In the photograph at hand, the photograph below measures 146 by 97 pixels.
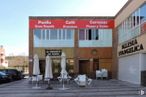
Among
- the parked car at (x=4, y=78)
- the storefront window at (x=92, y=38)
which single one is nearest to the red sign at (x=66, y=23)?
the storefront window at (x=92, y=38)

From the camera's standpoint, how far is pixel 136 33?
3275 cm

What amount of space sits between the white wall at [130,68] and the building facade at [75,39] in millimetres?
9854

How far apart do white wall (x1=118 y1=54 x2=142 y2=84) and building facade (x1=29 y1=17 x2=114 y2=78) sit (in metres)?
9.85

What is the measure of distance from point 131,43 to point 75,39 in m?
16.9

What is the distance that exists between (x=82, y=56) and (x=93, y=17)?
537 centimetres

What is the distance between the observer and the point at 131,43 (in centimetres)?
3491

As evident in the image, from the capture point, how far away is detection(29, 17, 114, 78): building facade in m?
50.8

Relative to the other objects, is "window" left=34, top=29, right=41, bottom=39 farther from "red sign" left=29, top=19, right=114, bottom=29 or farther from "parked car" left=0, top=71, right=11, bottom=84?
"parked car" left=0, top=71, right=11, bottom=84

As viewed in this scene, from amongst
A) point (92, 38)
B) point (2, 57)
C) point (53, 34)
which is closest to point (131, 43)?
point (92, 38)

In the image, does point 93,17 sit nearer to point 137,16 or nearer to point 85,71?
point 85,71

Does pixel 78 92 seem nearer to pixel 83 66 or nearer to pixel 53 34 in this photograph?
pixel 53 34

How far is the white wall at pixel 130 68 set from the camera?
31.8 m

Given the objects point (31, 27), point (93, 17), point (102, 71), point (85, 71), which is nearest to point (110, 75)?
point (102, 71)

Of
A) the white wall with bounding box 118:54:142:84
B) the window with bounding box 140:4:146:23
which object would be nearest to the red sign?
the white wall with bounding box 118:54:142:84
